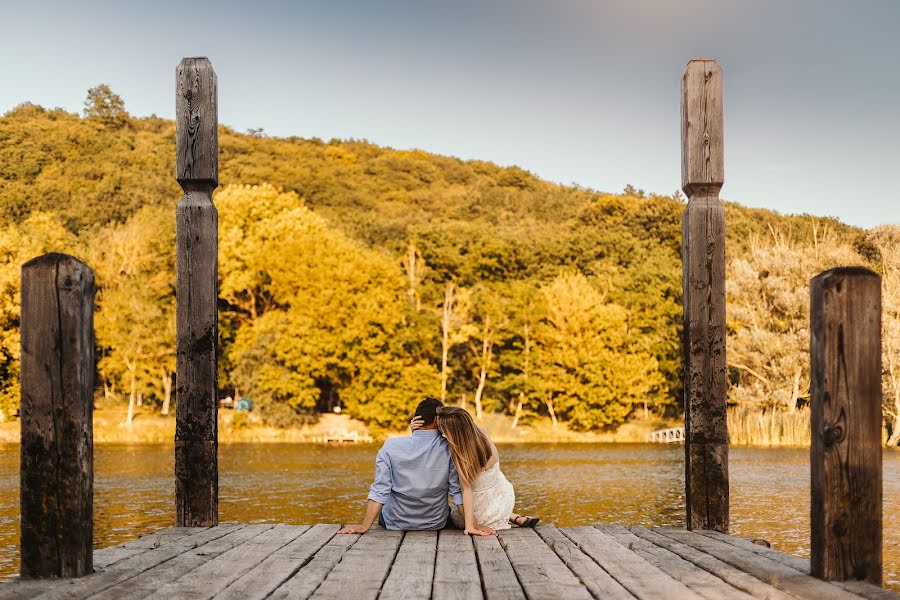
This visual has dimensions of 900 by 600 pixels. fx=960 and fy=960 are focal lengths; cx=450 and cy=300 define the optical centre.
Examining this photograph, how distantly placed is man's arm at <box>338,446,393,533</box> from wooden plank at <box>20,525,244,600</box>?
2.17 ft

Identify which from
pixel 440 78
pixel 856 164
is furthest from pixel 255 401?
pixel 856 164

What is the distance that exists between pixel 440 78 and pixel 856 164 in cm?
1722

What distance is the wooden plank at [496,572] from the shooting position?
3.39 m

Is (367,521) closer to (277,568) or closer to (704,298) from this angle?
(277,568)

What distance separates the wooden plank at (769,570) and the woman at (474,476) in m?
0.94

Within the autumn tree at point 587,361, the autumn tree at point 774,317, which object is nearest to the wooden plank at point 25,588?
the autumn tree at point 774,317

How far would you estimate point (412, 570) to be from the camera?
12.7 feet

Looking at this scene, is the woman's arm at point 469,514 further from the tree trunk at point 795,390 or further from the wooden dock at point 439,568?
the tree trunk at point 795,390

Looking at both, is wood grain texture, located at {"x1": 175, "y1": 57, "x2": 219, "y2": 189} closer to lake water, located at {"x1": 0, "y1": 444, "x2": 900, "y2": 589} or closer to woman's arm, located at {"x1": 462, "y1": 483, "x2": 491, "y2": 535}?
woman's arm, located at {"x1": 462, "y1": 483, "x2": 491, "y2": 535}

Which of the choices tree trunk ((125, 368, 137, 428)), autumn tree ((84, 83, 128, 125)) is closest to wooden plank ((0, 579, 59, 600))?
tree trunk ((125, 368, 137, 428))

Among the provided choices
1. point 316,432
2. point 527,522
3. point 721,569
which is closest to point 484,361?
point 316,432

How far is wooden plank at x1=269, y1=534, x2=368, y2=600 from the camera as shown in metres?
3.38

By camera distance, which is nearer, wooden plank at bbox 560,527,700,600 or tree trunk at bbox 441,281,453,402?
wooden plank at bbox 560,527,700,600

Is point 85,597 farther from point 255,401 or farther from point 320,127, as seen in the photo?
point 320,127
